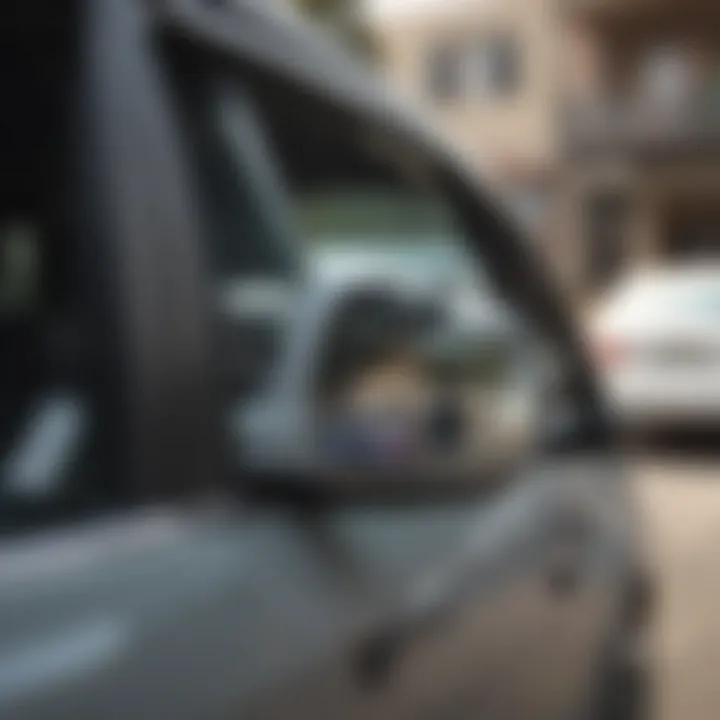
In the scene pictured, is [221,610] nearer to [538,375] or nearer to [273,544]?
[273,544]

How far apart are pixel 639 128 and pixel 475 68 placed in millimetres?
5870

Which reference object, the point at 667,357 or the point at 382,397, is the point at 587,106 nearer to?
the point at 667,357

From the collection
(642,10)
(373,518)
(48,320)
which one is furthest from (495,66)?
(48,320)

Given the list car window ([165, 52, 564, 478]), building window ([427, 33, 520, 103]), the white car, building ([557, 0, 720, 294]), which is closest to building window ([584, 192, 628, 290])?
building ([557, 0, 720, 294])

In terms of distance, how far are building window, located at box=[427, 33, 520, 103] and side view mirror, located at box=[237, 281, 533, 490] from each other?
33.8m

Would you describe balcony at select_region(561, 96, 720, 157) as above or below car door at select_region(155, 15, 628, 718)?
above

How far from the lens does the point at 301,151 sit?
252cm

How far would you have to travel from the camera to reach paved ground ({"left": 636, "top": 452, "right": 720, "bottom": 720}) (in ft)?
20.5

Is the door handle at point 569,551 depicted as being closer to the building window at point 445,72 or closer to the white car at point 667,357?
the white car at point 667,357

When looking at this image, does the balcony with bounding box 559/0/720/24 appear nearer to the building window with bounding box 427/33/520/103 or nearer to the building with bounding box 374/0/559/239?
the building with bounding box 374/0/559/239

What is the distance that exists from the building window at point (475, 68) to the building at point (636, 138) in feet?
8.46

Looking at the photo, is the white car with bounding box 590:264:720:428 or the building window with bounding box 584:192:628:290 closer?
the white car with bounding box 590:264:720:428

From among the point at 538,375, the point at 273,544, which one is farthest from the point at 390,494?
the point at 538,375

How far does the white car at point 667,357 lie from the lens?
43.0ft
